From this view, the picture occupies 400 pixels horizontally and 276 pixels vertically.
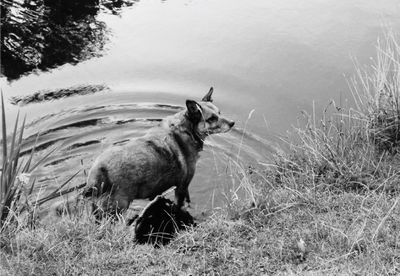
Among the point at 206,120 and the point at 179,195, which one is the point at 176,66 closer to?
the point at 206,120

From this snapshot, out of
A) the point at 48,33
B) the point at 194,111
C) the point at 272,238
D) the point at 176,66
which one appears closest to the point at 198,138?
Result: the point at 194,111

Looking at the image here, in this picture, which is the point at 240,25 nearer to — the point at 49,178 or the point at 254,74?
the point at 254,74

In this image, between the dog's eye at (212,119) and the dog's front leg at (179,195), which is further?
the dog's eye at (212,119)

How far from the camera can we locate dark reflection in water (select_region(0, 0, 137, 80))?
8211 millimetres

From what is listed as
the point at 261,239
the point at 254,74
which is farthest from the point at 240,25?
the point at 261,239

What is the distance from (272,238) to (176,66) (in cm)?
470

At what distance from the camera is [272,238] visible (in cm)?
429

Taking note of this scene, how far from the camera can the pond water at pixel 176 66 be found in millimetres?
7062

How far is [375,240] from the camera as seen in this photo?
4082 mm

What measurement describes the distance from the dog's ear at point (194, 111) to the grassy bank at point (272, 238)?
3.92 feet

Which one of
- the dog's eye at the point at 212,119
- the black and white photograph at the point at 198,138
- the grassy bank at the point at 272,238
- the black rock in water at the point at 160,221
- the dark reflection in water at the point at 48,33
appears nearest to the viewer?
the grassy bank at the point at 272,238

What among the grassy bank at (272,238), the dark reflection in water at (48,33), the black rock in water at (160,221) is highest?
the dark reflection in water at (48,33)

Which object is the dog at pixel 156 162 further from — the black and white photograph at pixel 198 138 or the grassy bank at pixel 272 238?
the grassy bank at pixel 272 238

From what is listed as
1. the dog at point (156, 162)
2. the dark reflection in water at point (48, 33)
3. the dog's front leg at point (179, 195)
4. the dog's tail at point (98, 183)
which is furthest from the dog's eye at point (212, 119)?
the dark reflection in water at point (48, 33)
